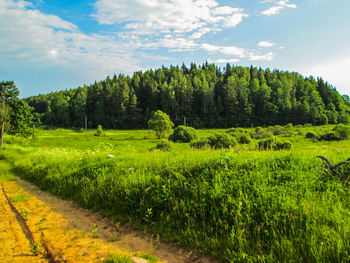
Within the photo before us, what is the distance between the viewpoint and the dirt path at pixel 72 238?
4148 mm

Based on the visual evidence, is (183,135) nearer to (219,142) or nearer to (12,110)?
(219,142)

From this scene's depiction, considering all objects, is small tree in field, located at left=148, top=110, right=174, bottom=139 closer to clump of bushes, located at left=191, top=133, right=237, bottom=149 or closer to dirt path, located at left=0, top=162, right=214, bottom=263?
clump of bushes, located at left=191, top=133, right=237, bottom=149

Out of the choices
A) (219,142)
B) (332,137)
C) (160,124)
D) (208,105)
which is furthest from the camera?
(208,105)

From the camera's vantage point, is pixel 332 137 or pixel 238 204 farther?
pixel 332 137

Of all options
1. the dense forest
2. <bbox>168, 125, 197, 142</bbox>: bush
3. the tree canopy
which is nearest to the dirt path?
the tree canopy

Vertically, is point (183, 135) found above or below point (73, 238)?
above

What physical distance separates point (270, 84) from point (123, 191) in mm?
136267

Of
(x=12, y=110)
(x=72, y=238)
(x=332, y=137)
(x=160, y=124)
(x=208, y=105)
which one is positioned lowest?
(x=72, y=238)

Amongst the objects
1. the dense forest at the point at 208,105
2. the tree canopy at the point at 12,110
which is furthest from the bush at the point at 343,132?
the dense forest at the point at 208,105

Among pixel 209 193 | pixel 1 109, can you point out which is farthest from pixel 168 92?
pixel 209 193

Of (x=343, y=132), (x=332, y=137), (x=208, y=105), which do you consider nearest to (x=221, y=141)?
(x=332, y=137)

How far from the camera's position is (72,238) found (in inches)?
193

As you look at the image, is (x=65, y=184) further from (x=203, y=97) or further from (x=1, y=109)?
(x=203, y=97)

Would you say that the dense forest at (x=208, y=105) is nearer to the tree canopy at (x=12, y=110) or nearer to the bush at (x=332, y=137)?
the bush at (x=332, y=137)
